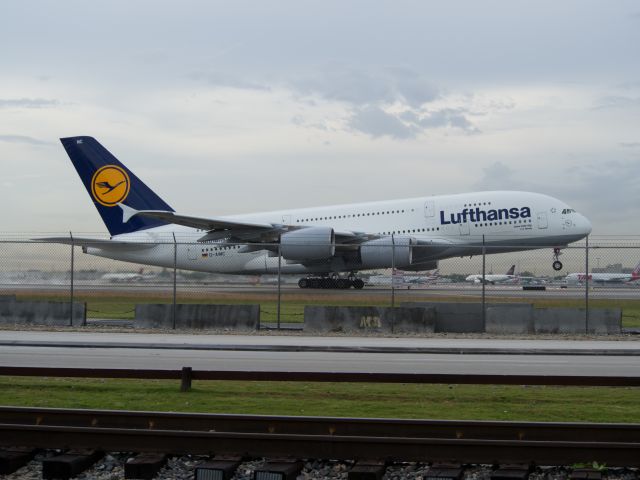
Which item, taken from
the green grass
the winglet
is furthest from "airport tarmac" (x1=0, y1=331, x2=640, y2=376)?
the winglet

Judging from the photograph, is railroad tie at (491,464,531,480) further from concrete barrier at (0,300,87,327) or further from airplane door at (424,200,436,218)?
airplane door at (424,200,436,218)

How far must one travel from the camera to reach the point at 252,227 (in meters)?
36.5

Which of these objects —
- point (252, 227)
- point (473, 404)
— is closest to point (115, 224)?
point (252, 227)

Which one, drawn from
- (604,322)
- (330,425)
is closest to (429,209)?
(604,322)

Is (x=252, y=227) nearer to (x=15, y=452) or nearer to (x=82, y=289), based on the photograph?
(x=82, y=289)

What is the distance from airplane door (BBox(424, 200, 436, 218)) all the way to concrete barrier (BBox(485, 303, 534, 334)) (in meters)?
16.8

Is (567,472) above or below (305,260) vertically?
below

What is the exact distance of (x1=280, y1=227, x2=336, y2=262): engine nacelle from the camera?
34.6 metres

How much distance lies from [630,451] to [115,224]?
36275 mm

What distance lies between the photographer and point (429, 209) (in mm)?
38844

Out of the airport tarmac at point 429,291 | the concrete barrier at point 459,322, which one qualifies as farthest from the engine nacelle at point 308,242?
the concrete barrier at point 459,322

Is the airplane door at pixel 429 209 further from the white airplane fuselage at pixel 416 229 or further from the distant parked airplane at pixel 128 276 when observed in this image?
the distant parked airplane at pixel 128 276

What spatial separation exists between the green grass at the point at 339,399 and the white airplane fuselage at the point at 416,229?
2301cm

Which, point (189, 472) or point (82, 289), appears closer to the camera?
point (189, 472)
